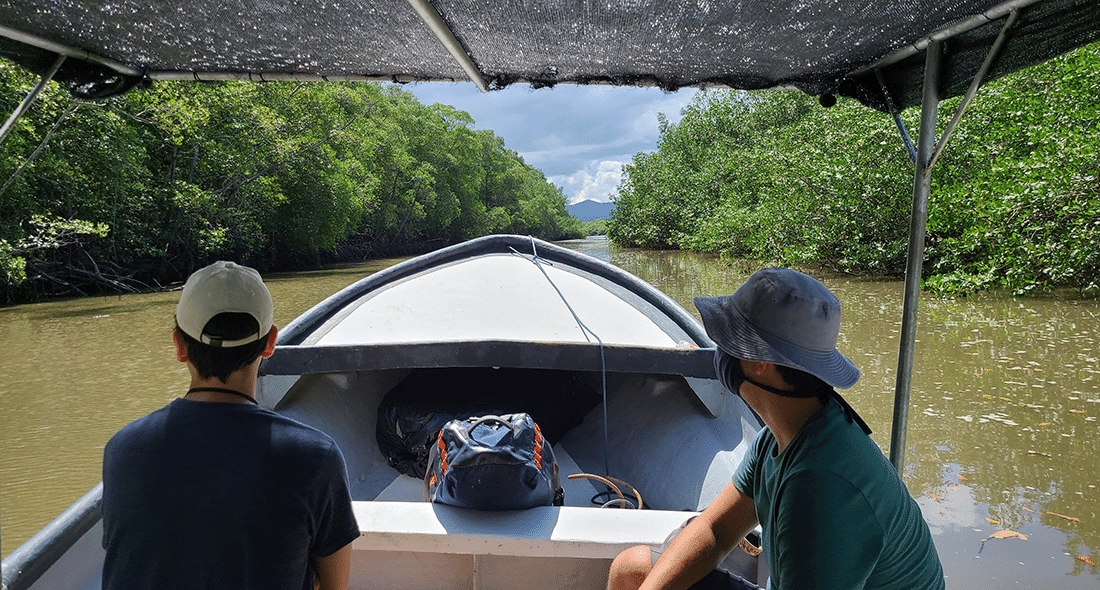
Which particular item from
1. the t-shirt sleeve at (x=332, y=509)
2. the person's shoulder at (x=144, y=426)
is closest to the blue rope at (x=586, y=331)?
the t-shirt sleeve at (x=332, y=509)

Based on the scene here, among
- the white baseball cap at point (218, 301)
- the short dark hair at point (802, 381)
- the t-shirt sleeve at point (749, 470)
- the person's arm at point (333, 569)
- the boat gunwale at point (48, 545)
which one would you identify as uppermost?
the white baseball cap at point (218, 301)

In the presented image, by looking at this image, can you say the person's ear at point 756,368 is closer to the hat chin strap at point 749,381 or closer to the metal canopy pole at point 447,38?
the hat chin strap at point 749,381

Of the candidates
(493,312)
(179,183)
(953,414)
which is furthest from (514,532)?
(179,183)

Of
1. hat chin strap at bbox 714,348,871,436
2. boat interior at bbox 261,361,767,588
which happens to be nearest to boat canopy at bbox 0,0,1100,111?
hat chin strap at bbox 714,348,871,436

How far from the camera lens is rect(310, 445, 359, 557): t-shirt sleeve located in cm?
112

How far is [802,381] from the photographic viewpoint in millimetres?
1119

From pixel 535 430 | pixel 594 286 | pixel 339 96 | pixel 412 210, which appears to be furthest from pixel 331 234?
pixel 535 430

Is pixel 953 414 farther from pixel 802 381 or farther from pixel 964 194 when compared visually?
pixel 802 381

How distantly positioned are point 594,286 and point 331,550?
2866 millimetres

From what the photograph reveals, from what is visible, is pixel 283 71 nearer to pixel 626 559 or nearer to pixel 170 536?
pixel 170 536

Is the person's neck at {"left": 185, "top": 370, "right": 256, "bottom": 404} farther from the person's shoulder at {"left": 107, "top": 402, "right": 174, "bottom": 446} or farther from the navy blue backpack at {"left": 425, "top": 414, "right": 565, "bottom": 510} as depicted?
the navy blue backpack at {"left": 425, "top": 414, "right": 565, "bottom": 510}

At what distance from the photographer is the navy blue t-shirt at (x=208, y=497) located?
1035 millimetres

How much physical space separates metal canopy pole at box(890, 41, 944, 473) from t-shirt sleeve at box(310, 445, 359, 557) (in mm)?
1689

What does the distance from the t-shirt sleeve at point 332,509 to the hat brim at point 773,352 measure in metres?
0.69
